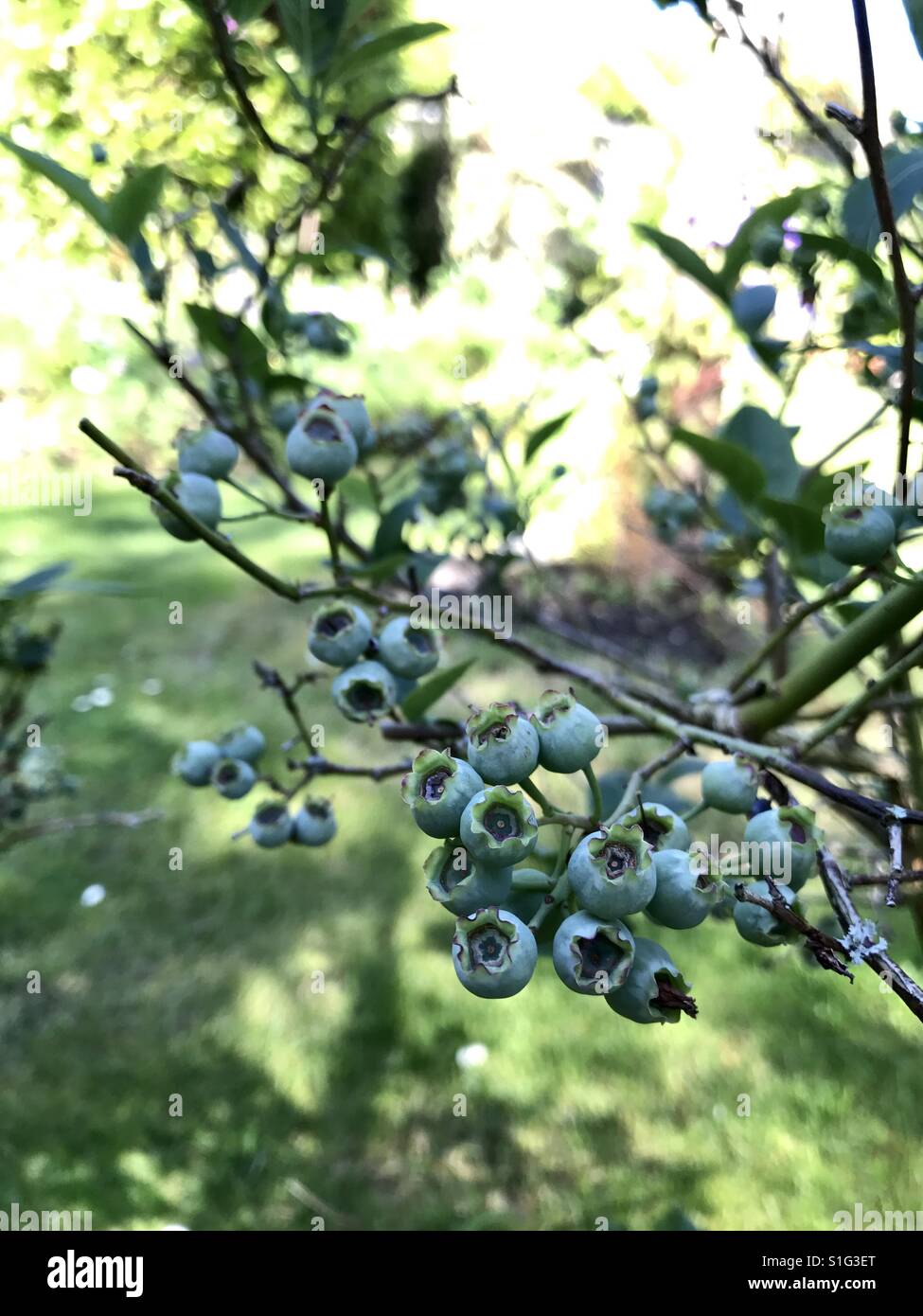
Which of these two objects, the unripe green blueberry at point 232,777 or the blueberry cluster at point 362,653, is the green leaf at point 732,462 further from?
the unripe green blueberry at point 232,777

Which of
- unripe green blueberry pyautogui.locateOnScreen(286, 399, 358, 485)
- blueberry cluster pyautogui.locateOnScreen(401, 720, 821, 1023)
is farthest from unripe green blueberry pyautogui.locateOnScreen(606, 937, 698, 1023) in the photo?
unripe green blueberry pyautogui.locateOnScreen(286, 399, 358, 485)

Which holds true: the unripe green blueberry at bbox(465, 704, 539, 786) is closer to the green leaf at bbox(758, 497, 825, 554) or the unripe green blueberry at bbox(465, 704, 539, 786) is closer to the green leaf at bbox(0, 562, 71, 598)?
the green leaf at bbox(758, 497, 825, 554)

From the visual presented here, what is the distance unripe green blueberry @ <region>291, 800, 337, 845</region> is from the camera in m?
0.80

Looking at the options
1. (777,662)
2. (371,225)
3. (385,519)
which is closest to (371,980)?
(777,662)

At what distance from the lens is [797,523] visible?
659mm

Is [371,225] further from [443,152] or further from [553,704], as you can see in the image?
[553,704]

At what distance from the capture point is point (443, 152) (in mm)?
6836

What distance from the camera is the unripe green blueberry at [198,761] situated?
0.81 meters

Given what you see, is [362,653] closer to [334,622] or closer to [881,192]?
[334,622]

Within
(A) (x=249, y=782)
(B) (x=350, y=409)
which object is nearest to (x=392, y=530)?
(B) (x=350, y=409)

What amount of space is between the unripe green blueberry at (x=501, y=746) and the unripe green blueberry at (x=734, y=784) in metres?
0.12

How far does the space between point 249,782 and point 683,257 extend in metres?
0.58

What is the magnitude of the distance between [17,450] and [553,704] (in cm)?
527

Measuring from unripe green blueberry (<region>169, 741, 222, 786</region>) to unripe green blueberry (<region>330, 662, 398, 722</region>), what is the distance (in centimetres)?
27
